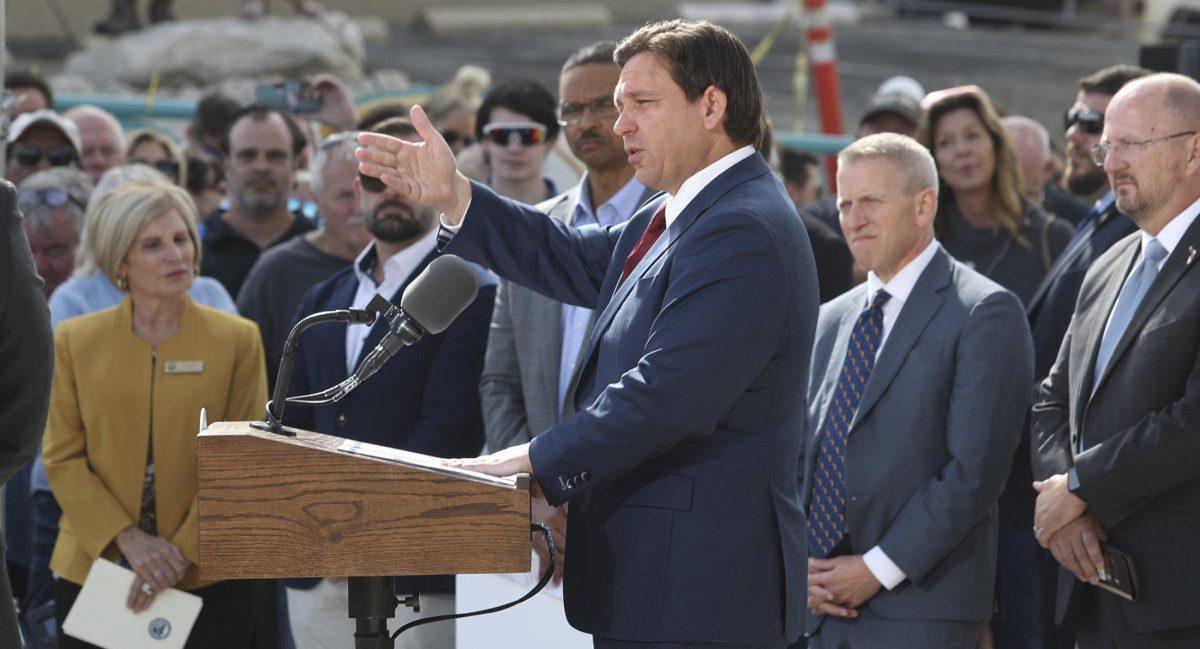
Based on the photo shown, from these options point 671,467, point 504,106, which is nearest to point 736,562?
point 671,467

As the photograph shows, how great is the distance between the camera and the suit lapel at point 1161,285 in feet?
13.9

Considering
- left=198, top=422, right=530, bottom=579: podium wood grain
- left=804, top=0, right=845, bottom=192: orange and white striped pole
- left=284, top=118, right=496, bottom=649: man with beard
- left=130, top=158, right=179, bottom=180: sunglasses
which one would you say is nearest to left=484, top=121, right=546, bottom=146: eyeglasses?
left=284, top=118, right=496, bottom=649: man with beard

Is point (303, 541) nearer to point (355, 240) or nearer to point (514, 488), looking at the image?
point (514, 488)

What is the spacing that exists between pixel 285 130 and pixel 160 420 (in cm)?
→ 263

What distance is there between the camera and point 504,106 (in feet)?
22.2

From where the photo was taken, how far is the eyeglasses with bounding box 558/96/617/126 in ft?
16.9

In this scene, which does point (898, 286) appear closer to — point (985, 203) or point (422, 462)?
point (985, 203)

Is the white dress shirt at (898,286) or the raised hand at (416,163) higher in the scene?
the raised hand at (416,163)

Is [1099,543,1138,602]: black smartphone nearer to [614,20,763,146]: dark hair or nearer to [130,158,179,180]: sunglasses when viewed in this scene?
[614,20,763,146]: dark hair

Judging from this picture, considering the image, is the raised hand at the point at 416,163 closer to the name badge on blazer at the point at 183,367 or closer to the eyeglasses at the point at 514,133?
the name badge on blazer at the point at 183,367

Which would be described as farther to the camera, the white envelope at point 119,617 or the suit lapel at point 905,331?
the white envelope at point 119,617

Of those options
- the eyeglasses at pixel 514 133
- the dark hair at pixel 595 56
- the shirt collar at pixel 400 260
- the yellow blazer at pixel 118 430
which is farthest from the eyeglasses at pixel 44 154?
the dark hair at pixel 595 56

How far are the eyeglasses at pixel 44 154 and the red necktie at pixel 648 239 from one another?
4.93m

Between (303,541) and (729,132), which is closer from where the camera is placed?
(303,541)
